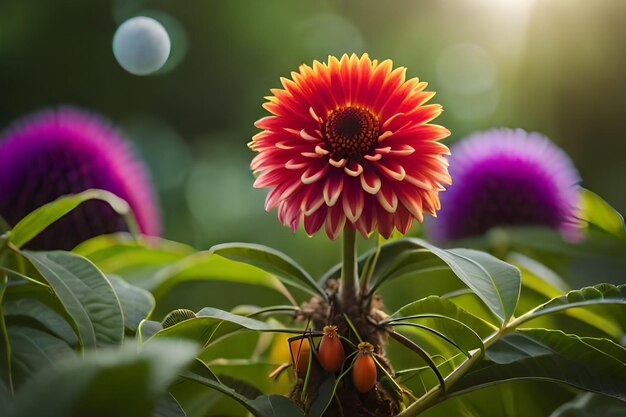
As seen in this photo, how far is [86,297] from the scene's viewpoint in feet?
0.87

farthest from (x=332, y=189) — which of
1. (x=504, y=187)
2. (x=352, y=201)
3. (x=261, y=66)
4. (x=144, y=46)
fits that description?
(x=261, y=66)

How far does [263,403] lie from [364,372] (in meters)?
0.04

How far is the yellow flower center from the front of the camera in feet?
0.91

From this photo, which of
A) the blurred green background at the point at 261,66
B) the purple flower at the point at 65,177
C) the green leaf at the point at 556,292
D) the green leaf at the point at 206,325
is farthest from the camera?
the blurred green background at the point at 261,66

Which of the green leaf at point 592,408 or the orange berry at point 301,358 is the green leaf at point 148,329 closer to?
the orange berry at point 301,358

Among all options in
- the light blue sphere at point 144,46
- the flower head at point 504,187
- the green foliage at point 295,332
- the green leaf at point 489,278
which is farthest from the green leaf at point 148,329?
the light blue sphere at point 144,46

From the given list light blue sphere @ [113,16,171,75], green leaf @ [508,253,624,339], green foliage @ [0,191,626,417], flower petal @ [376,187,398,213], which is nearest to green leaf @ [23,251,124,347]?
green foliage @ [0,191,626,417]

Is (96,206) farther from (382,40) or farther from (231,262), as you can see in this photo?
(382,40)

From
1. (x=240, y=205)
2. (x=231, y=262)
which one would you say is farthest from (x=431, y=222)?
(x=240, y=205)

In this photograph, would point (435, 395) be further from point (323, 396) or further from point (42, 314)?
point (42, 314)

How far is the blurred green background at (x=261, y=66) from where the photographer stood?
3.74 feet

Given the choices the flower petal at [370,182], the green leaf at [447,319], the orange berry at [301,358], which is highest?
the flower petal at [370,182]

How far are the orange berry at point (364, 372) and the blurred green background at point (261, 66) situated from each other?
80 centimetres

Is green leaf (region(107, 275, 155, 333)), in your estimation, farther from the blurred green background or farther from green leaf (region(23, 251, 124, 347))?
the blurred green background
